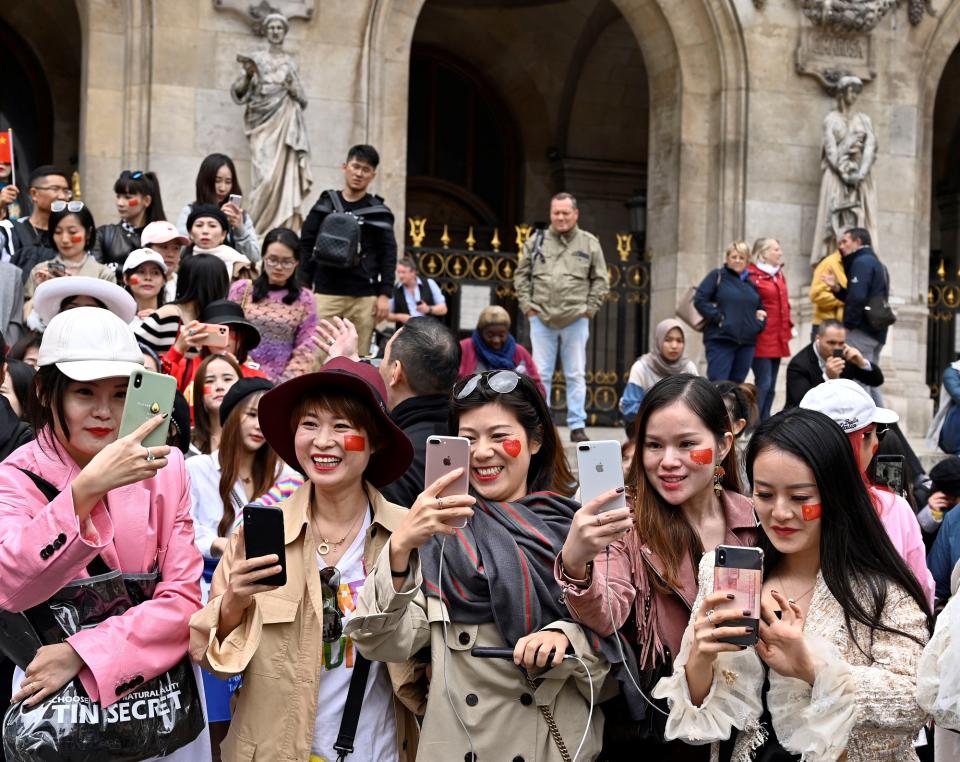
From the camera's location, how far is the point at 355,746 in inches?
152

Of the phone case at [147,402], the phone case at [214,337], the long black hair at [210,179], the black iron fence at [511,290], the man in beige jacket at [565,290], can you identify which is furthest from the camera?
the black iron fence at [511,290]

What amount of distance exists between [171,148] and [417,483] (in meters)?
10.1

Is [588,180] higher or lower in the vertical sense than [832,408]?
higher

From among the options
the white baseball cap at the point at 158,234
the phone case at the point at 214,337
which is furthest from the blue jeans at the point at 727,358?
the phone case at the point at 214,337

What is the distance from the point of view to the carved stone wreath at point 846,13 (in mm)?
15984

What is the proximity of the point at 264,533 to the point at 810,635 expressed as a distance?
4.81 feet

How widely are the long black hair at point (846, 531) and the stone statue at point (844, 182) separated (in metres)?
12.6

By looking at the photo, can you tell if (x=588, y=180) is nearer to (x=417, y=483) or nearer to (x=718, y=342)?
(x=718, y=342)

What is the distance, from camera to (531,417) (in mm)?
4172

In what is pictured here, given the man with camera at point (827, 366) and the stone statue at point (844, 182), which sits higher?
the stone statue at point (844, 182)

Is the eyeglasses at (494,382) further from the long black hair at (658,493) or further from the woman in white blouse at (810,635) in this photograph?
the woman in white blouse at (810,635)

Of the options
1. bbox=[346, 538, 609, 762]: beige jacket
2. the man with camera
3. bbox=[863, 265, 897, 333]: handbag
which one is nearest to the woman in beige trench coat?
bbox=[346, 538, 609, 762]: beige jacket

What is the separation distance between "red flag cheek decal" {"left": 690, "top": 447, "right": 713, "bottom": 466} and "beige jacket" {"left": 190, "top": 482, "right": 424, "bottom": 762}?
105cm

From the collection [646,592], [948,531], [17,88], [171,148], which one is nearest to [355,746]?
[646,592]
